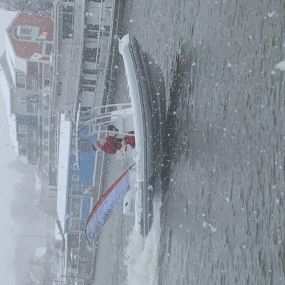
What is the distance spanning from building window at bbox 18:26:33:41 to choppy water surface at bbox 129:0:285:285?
15.6 metres

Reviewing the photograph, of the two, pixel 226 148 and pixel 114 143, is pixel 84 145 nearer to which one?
pixel 114 143

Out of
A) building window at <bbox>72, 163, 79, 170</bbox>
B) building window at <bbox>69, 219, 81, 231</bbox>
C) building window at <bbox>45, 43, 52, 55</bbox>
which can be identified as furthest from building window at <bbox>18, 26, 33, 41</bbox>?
building window at <bbox>72, 163, 79, 170</bbox>

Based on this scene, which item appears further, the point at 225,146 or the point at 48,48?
the point at 48,48

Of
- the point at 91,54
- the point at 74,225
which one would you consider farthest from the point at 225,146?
the point at 74,225

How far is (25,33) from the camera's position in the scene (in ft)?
83.9

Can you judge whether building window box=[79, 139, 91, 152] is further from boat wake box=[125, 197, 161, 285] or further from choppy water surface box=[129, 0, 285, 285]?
choppy water surface box=[129, 0, 285, 285]

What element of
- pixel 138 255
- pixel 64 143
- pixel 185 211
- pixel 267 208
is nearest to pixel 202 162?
pixel 185 211

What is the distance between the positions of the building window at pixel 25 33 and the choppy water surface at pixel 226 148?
15.6 m

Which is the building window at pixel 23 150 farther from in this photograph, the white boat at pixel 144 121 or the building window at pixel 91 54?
the white boat at pixel 144 121

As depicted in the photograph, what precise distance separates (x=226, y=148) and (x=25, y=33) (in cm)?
1959

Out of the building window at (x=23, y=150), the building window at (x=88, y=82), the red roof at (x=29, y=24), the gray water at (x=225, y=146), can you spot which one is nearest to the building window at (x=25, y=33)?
the red roof at (x=29, y=24)

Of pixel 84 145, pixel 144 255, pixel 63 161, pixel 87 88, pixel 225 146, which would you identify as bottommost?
pixel 144 255

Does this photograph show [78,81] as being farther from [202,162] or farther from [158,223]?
[202,162]

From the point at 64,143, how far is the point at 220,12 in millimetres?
8060
